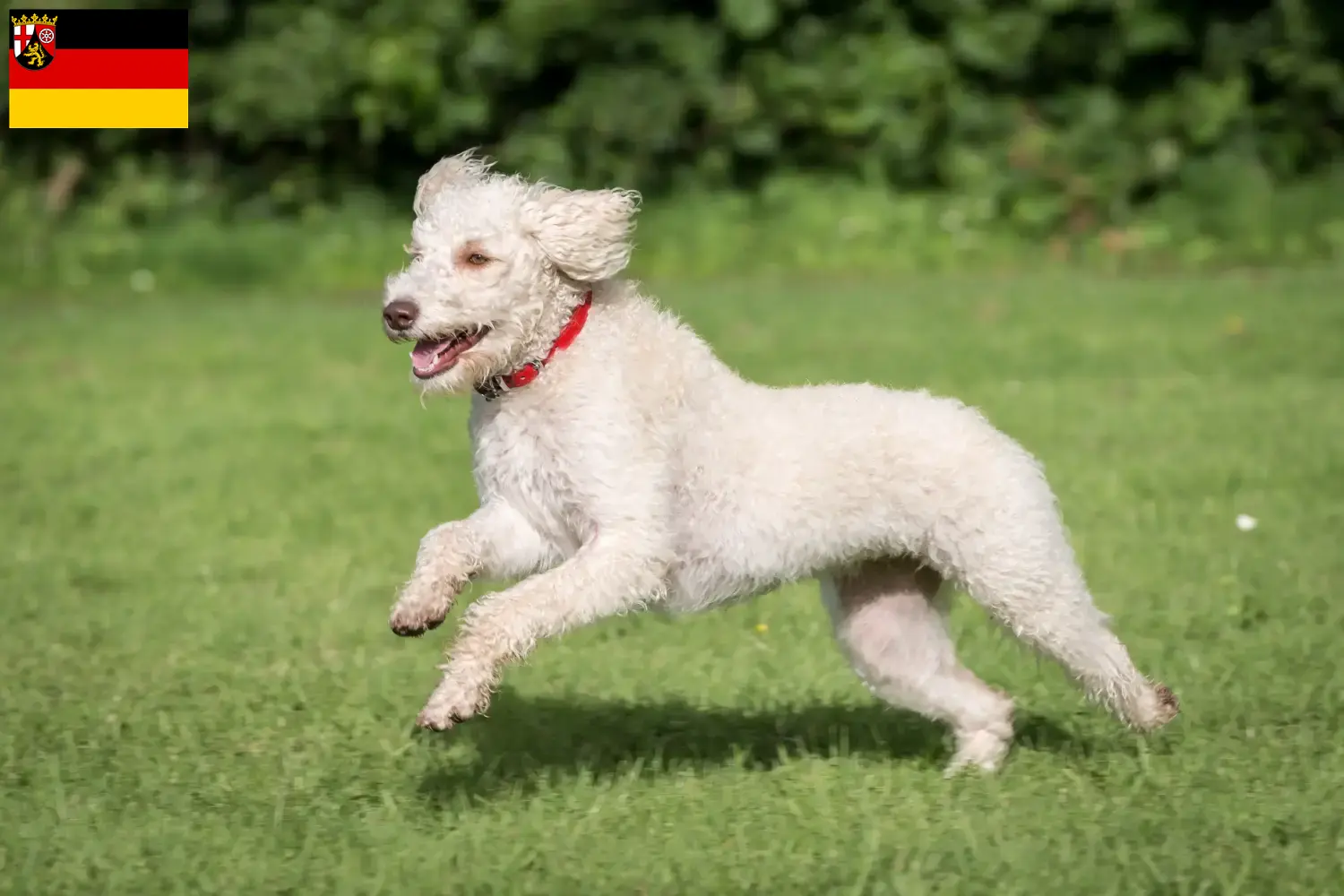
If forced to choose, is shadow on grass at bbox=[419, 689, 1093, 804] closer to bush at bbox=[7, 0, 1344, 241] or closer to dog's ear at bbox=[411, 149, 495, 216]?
dog's ear at bbox=[411, 149, 495, 216]

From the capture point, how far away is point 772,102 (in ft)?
62.1

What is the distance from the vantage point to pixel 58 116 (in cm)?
1780

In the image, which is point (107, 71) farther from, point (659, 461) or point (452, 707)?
point (452, 707)

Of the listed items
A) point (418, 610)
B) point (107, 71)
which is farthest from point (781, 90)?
point (418, 610)

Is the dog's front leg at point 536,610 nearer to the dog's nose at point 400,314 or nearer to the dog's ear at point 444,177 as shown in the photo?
the dog's nose at point 400,314

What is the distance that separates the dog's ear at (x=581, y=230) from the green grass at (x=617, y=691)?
138cm

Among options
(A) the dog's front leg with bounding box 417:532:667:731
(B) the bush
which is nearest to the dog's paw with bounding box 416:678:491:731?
(A) the dog's front leg with bounding box 417:532:667:731

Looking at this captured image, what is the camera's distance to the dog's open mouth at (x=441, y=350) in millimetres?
4973

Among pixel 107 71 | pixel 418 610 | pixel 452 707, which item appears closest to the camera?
pixel 452 707

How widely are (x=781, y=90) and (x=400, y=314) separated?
14.4 metres

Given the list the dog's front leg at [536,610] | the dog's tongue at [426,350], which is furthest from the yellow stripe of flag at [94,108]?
the dog's front leg at [536,610]

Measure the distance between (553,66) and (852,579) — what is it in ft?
47.8

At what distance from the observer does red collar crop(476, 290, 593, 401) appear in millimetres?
5090

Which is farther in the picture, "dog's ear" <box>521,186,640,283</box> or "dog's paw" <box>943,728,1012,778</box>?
"dog's paw" <box>943,728,1012,778</box>
